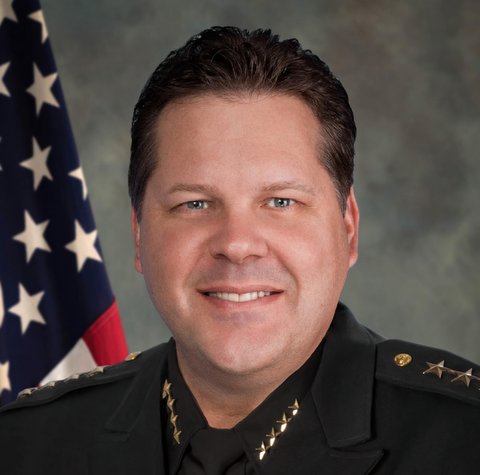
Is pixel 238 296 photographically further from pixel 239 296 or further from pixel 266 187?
pixel 266 187

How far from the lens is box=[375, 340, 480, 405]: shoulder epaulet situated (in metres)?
1.97

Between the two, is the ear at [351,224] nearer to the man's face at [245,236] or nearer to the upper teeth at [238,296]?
the man's face at [245,236]

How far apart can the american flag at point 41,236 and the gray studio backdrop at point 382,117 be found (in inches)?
52.5

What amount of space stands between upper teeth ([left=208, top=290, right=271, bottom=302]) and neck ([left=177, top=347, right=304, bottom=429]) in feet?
0.51

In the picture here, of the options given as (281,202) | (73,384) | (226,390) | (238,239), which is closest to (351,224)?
(281,202)

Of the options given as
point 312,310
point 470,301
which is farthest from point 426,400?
point 470,301

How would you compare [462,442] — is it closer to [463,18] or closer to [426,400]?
[426,400]

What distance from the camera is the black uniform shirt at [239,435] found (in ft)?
6.60

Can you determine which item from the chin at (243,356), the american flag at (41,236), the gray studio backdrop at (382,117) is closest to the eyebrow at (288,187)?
the chin at (243,356)

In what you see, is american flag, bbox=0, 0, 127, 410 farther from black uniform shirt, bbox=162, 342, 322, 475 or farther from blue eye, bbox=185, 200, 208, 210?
blue eye, bbox=185, 200, 208, 210

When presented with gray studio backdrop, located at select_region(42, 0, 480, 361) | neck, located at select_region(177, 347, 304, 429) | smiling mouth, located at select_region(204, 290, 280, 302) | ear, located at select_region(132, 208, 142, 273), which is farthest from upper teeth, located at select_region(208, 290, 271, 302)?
gray studio backdrop, located at select_region(42, 0, 480, 361)

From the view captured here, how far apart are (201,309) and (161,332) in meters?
3.15

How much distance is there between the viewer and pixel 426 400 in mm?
1968

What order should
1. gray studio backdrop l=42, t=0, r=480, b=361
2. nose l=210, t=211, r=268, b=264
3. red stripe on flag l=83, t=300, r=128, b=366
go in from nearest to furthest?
nose l=210, t=211, r=268, b=264 → red stripe on flag l=83, t=300, r=128, b=366 → gray studio backdrop l=42, t=0, r=480, b=361
